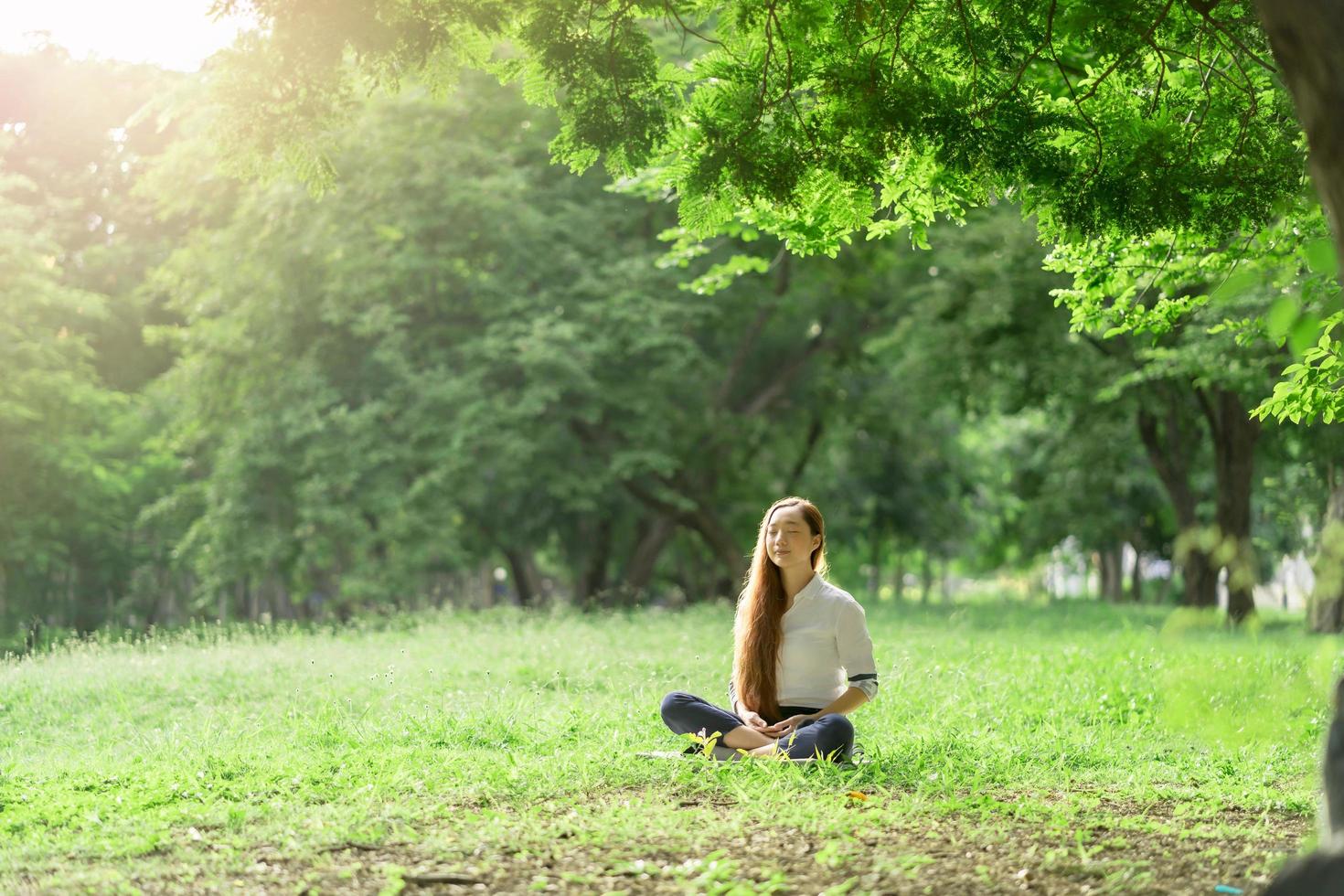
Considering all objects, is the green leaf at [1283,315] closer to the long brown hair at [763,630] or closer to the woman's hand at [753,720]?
the long brown hair at [763,630]

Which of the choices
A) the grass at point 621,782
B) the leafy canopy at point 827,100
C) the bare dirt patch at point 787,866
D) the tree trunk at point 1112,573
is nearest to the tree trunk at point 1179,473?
the grass at point 621,782

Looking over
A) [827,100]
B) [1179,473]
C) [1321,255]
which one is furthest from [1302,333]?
[1179,473]

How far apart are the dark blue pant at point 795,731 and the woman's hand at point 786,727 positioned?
1.1 inches

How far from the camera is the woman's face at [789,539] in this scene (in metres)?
7.05

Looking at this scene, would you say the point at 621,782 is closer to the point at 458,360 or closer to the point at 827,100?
the point at 827,100

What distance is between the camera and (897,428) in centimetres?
2942

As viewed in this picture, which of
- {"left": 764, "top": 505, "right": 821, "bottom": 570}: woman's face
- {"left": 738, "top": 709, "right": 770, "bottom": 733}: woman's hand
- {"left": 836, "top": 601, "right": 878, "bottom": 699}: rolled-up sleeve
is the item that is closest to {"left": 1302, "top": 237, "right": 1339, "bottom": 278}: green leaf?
{"left": 836, "top": 601, "right": 878, "bottom": 699}: rolled-up sleeve

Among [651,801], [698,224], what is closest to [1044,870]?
[651,801]

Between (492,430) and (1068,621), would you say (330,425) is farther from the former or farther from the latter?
(1068,621)

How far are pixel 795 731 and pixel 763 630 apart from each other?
594 millimetres

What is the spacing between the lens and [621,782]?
6.39 meters

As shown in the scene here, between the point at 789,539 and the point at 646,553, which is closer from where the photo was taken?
the point at 789,539

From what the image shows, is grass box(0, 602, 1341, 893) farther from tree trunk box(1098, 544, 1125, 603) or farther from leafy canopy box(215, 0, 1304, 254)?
tree trunk box(1098, 544, 1125, 603)

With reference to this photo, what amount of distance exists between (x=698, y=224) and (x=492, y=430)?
46.1ft
